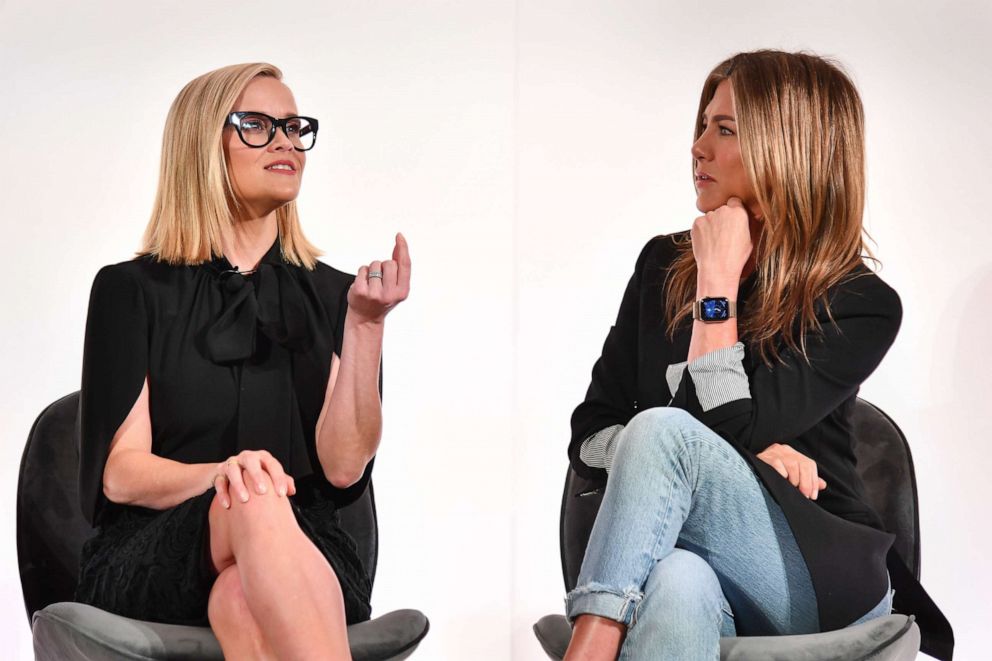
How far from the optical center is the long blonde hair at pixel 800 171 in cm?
188

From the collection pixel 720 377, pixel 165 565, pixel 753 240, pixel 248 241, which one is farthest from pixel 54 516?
pixel 753 240

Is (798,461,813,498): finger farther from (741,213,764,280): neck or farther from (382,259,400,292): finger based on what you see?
(382,259,400,292): finger

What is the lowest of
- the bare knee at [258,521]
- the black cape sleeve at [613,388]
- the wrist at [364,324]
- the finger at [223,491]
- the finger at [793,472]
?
the bare knee at [258,521]

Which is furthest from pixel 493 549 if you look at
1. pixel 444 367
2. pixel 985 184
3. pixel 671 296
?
pixel 985 184

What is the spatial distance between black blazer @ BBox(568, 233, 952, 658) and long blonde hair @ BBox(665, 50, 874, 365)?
0.05m

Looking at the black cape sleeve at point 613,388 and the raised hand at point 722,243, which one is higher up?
the raised hand at point 722,243

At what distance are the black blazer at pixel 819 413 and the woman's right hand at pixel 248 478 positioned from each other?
0.56 m

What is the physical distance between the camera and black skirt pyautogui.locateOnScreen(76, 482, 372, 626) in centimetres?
171

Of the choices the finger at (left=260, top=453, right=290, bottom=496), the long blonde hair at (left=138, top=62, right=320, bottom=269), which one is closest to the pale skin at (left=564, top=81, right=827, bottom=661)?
the finger at (left=260, top=453, right=290, bottom=496)

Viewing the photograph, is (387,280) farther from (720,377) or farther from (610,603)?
(610,603)

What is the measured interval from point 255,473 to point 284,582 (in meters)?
0.15

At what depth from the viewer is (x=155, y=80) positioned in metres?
2.73

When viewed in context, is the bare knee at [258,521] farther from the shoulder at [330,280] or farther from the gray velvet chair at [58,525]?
the shoulder at [330,280]

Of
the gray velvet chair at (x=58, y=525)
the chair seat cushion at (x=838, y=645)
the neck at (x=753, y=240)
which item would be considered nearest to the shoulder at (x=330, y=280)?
the gray velvet chair at (x=58, y=525)
